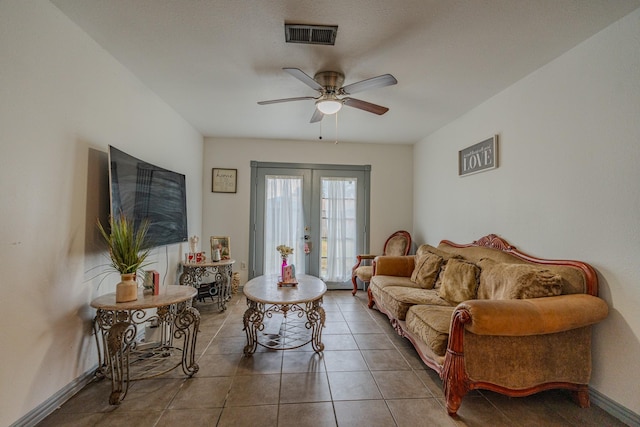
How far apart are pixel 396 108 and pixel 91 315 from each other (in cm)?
349

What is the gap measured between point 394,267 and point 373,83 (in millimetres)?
2349

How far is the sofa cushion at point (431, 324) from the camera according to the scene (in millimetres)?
1939

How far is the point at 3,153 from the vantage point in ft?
4.63

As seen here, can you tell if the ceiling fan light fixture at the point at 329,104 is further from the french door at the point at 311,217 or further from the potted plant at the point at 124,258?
the french door at the point at 311,217

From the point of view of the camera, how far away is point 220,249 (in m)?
3.84

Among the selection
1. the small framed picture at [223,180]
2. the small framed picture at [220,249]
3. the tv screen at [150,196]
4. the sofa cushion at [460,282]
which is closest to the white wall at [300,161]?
the small framed picture at [223,180]

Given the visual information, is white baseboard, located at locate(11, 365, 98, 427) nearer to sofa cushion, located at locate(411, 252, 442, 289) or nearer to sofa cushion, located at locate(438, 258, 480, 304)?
sofa cushion, located at locate(438, 258, 480, 304)

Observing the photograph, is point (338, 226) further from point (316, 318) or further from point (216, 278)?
point (316, 318)

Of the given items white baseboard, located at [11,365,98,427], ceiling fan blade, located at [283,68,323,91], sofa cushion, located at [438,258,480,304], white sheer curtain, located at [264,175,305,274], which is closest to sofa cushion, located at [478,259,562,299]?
sofa cushion, located at [438,258,480,304]

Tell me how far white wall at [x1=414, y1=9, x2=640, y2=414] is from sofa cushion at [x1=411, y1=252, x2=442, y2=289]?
25.7 inches

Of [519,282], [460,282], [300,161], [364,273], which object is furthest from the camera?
[300,161]

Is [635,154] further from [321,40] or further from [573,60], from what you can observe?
[321,40]

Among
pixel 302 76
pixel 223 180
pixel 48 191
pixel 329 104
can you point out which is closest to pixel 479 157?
pixel 329 104

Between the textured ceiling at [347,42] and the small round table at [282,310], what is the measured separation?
6.53 ft
